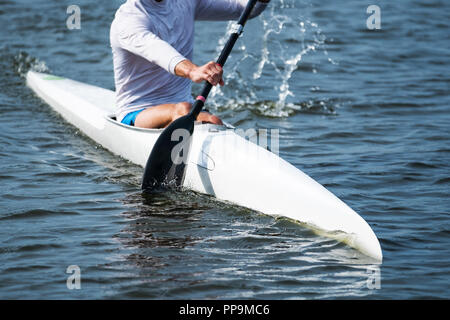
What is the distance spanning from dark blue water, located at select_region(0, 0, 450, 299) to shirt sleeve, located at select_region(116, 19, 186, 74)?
102 centimetres

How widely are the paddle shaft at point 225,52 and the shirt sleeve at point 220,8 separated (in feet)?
0.94

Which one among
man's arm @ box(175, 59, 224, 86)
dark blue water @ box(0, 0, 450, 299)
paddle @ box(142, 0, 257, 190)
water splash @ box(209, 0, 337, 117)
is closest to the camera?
dark blue water @ box(0, 0, 450, 299)

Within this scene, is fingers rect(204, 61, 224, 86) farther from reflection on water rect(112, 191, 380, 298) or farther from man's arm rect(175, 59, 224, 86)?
reflection on water rect(112, 191, 380, 298)

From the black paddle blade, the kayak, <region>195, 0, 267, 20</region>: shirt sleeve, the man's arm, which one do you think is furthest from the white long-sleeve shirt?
the black paddle blade

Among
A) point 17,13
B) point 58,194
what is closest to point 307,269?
point 58,194

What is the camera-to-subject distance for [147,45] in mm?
5238

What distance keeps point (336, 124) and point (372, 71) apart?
248 cm

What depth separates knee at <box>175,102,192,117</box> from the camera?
5.49 metres

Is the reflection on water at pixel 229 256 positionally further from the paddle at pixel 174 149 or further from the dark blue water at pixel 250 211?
the paddle at pixel 174 149

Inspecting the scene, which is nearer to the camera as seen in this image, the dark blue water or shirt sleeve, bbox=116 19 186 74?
the dark blue water

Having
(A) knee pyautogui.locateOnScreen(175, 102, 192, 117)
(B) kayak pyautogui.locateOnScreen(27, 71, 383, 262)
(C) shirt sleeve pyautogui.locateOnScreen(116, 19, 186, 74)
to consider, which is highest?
(C) shirt sleeve pyautogui.locateOnScreen(116, 19, 186, 74)

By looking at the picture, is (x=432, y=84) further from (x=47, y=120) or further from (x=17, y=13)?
(x=17, y=13)

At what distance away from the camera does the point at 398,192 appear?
5520mm
